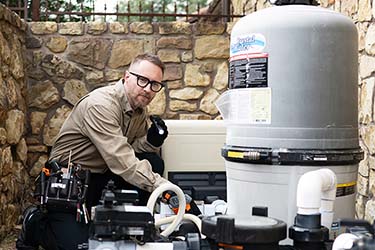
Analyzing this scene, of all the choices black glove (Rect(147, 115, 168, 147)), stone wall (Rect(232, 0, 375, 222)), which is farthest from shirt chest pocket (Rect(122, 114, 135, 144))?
stone wall (Rect(232, 0, 375, 222))

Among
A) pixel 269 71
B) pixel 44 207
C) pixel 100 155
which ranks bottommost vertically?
pixel 44 207

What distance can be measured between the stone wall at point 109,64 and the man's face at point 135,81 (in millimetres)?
1531

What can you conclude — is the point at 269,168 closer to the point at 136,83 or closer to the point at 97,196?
the point at 136,83

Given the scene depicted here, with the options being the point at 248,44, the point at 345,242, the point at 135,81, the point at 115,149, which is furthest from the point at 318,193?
the point at 135,81

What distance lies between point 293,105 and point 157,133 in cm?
155

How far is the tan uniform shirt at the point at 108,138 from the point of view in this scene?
2.76 m

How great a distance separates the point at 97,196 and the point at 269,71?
1719 mm

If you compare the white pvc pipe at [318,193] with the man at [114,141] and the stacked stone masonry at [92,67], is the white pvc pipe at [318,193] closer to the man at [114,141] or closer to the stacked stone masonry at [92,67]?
the man at [114,141]

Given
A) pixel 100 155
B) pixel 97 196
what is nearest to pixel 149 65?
pixel 100 155

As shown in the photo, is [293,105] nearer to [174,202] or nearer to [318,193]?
[318,193]

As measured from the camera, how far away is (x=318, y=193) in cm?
149

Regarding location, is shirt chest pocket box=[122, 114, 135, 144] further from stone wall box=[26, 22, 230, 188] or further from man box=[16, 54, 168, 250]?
stone wall box=[26, 22, 230, 188]

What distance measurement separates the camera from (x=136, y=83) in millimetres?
3043

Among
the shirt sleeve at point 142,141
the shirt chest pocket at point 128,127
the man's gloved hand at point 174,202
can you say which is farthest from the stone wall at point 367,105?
the shirt chest pocket at point 128,127
